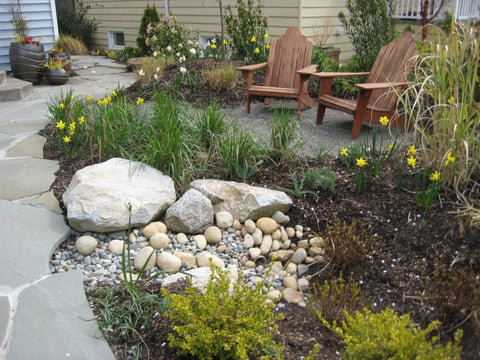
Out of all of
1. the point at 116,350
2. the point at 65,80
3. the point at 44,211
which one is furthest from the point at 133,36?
the point at 116,350

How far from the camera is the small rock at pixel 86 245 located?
3.09 m

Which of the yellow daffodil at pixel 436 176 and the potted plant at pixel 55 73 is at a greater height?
the potted plant at pixel 55 73

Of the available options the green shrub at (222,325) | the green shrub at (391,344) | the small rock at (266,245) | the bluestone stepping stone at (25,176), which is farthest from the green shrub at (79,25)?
the green shrub at (391,344)

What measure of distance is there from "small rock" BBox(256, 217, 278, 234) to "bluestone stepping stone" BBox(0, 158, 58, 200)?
1598 millimetres

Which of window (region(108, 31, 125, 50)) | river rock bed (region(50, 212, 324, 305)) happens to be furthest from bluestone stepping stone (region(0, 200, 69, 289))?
window (region(108, 31, 125, 50))

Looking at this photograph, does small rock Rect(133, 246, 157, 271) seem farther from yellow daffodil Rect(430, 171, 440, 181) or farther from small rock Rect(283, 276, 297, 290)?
yellow daffodil Rect(430, 171, 440, 181)

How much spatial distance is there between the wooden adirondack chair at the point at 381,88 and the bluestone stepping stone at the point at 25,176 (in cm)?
273

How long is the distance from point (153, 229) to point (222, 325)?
120 centimetres

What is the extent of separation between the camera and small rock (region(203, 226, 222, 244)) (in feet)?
10.9

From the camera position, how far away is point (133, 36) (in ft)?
37.9

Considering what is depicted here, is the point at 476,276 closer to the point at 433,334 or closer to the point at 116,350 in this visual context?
the point at 433,334

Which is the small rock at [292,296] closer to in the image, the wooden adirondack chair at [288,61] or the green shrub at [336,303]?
the green shrub at [336,303]

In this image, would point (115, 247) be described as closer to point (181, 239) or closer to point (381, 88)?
point (181, 239)

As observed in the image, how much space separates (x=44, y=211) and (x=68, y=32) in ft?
33.6
